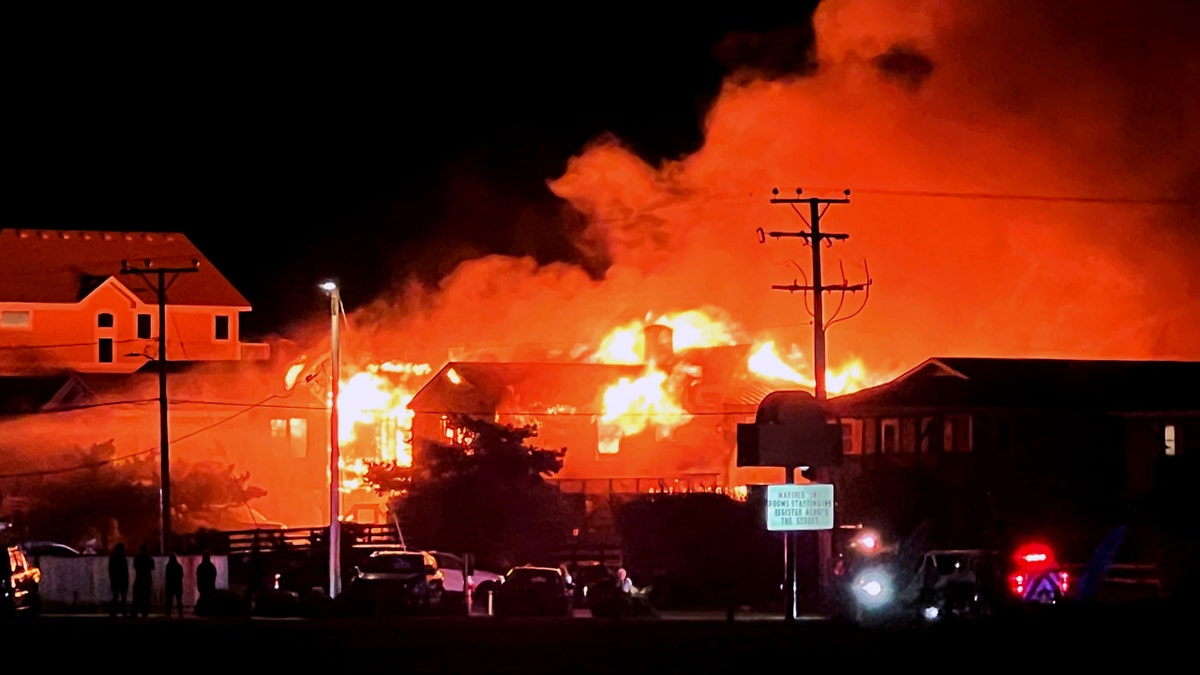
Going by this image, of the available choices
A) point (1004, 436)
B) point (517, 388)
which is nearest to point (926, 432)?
point (1004, 436)

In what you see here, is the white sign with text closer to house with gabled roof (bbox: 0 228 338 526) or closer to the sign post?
the sign post

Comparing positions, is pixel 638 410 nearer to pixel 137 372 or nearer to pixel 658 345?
pixel 658 345

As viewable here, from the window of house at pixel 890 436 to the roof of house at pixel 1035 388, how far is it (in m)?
1.06

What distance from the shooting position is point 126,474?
Result: 60.3 m

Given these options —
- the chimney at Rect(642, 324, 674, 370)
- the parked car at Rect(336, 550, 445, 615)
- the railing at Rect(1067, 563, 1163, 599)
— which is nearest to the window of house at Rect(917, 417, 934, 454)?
the railing at Rect(1067, 563, 1163, 599)

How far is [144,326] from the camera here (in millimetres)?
74625

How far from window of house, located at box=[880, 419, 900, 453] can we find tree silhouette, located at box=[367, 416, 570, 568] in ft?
36.4

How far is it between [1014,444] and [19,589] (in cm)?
3357

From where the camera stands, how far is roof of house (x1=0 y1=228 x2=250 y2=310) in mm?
73500

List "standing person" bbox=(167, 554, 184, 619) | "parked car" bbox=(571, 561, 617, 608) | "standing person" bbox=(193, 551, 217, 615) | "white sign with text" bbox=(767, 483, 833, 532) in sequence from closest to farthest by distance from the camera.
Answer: "white sign with text" bbox=(767, 483, 833, 532), "standing person" bbox=(167, 554, 184, 619), "standing person" bbox=(193, 551, 217, 615), "parked car" bbox=(571, 561, 617, 608)

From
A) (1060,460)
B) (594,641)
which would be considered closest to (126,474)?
(1060,460)

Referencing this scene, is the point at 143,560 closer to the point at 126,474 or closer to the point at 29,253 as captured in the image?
the point at 126,474

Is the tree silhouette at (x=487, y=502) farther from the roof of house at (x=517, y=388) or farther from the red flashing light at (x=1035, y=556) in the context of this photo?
the red flashing light at (x=1035, y=556)

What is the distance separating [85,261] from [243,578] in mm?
33337
